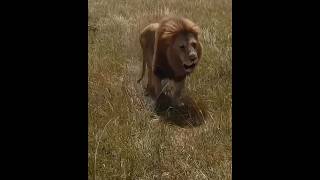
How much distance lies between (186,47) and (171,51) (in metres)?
0.06

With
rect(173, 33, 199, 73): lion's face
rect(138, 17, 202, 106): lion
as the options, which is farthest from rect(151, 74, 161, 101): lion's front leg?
rect(173, 33, 199, 73): lion's face

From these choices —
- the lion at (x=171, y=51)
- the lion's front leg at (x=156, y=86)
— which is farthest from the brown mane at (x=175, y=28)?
the lion's front leg at (x=156, y=86)

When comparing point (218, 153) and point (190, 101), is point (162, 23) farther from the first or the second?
point (218, 153)

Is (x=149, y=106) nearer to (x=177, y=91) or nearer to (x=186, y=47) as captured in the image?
(x=177, y=91)

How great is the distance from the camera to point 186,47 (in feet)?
7.38

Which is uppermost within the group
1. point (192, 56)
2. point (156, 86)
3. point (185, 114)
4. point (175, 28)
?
point (175, 28)

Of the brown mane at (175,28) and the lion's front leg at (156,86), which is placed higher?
the brown mane at (175,28)

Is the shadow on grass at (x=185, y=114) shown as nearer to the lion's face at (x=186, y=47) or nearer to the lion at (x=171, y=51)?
the lion at (x=171, y=51)

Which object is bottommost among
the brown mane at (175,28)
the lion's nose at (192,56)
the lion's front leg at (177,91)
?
the lion's front leg at (177,91)

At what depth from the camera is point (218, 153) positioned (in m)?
2.18

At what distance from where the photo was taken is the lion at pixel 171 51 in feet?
7.39

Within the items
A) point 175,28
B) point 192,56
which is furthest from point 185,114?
point 175,28

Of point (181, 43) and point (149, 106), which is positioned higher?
point (181, 43)

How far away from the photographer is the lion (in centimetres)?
225
